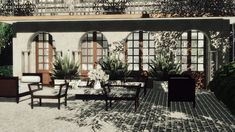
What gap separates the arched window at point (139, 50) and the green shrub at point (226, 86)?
176 inches

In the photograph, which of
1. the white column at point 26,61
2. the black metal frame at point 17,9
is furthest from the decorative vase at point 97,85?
the black metal frame at point 17,9

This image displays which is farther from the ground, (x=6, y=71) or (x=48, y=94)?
(x=6, y=71)

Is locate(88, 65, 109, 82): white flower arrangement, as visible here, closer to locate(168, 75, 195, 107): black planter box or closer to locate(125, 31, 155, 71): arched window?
locate(168, 75, 195, 107): black planter box

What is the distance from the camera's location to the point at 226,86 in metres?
12.8

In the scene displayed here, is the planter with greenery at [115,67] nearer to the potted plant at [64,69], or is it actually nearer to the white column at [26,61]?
the potted plant at [64,69]

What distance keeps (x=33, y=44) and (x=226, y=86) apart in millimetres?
11702

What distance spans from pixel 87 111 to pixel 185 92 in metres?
3.39

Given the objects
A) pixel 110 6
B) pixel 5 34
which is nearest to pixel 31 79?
pixel 5 34

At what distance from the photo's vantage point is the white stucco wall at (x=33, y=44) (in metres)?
19.9

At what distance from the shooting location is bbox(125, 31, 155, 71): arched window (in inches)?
782

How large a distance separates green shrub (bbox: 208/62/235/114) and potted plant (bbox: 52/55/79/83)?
22.3ft

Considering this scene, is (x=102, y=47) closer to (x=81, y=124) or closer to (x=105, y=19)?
(x=105, y=19)

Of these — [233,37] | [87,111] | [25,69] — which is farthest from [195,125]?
[25,69]

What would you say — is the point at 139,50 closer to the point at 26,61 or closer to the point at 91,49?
the point at 91,49
